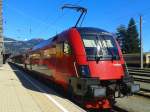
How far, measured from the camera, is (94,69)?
42.6 ft

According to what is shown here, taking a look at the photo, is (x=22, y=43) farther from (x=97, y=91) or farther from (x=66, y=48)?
(x=97, y=91)

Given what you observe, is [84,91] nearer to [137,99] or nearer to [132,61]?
[137,99]

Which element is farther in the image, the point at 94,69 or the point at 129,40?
the point at 129,40

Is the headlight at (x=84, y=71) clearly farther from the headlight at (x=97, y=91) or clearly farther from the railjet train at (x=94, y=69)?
the headlight at (x=97, y=91)

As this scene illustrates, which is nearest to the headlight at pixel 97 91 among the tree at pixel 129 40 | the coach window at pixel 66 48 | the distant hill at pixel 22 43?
the coach window at pixel 66 48

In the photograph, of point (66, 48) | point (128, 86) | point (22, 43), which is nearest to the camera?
point (128, 86)

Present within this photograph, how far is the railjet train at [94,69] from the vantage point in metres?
12.5

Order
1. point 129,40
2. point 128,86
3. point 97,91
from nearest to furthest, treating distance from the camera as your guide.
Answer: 1. point 97,91
2. point 128,86
3. point 129,40

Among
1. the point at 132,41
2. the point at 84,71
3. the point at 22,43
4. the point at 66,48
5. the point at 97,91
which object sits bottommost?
the point at 97,91

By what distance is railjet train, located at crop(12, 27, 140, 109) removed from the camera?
12461 millimetres

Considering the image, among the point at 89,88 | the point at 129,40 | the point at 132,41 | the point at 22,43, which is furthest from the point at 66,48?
the point at 22,43

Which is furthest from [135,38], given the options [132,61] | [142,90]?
[142,90]

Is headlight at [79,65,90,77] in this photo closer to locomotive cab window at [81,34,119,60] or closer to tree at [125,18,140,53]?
locomotive cab window at [81,34,119,60]

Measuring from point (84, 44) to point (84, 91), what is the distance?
2191mm
